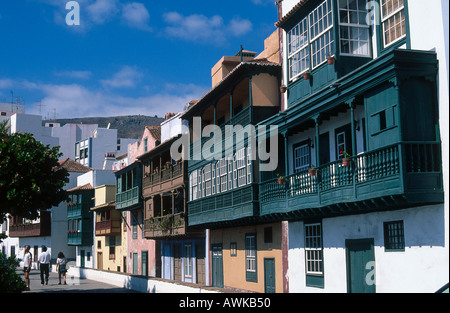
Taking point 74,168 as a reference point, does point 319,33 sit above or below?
below

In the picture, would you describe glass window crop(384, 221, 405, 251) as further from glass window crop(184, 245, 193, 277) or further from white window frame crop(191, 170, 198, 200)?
glass window crop(184, 245, 193, 277)

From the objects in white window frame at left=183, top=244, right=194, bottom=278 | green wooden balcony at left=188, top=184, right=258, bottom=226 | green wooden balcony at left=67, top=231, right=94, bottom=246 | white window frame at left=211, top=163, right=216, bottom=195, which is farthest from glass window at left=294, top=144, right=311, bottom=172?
green wooden balcony at left=67, top=231, right=94, bottom=246

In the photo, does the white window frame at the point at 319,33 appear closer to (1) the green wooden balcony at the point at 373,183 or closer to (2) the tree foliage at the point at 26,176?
(1) the green wooden balcony at the point at 373,183

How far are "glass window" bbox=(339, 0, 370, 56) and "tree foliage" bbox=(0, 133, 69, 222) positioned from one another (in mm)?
11659

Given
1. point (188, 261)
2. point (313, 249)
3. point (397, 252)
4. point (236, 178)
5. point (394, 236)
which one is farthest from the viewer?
point (188, 261)

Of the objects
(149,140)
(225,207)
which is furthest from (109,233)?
(225,207)

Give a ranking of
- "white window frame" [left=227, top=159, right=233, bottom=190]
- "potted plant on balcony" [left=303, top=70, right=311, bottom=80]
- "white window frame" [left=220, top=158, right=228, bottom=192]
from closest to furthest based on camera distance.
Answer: "potted plant on balcony" [left=303, top=70, right=311, bottom=80] < "white window frame" [left=227, top=159, right=233, bottom=190] < "white window frame" [left=220, top=158, right=228, bottom=192]

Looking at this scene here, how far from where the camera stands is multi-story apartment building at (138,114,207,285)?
33.3m

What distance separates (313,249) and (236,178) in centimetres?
568

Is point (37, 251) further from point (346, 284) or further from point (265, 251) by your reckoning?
point (346, 284)

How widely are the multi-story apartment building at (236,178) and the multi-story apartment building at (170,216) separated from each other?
91.5 inches

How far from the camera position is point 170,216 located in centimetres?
3466

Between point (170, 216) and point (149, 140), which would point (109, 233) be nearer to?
point (149, 140)

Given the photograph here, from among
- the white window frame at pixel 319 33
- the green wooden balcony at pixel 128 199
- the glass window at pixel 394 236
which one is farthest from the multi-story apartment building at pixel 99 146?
the glass window at pixel 394 236
